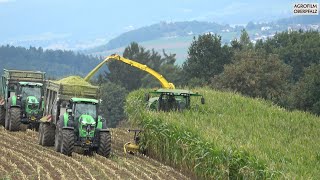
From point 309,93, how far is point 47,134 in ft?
114

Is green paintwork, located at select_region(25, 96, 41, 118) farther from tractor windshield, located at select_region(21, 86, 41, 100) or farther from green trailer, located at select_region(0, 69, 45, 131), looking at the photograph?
tractor windshield, located at select_region(21, 86, 41, 100)

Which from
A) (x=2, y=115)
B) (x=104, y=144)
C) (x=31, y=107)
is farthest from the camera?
(x=2, y=115)

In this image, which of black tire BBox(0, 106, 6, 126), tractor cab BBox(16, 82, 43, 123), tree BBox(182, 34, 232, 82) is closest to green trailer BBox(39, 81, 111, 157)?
tractor cab BBox(16, 82, 43, 123)

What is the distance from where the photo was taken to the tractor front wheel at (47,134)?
23.6 meters

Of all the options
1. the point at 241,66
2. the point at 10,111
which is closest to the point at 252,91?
the point at 241,66

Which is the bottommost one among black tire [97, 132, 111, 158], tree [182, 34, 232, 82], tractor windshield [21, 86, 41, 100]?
black tire [97, 132, 111, 158]

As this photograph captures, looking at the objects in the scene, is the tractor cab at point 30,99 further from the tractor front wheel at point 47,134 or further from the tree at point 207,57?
the tree at point 207,57

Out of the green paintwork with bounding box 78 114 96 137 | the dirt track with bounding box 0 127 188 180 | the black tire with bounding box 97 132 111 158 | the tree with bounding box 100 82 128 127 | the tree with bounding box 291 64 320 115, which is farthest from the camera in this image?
the tree with bounding box 100 82 128 127

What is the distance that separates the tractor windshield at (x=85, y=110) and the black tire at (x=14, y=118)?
6.27m

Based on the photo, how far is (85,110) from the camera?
Result: 71.5 ft

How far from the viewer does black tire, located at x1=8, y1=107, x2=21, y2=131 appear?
27047mm

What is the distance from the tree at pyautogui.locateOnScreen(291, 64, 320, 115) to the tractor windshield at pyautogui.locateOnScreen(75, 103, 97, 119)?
1312 inches

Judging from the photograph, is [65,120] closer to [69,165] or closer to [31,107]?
[69,165]

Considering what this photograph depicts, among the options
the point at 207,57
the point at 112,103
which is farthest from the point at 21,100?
the point at 112,103
